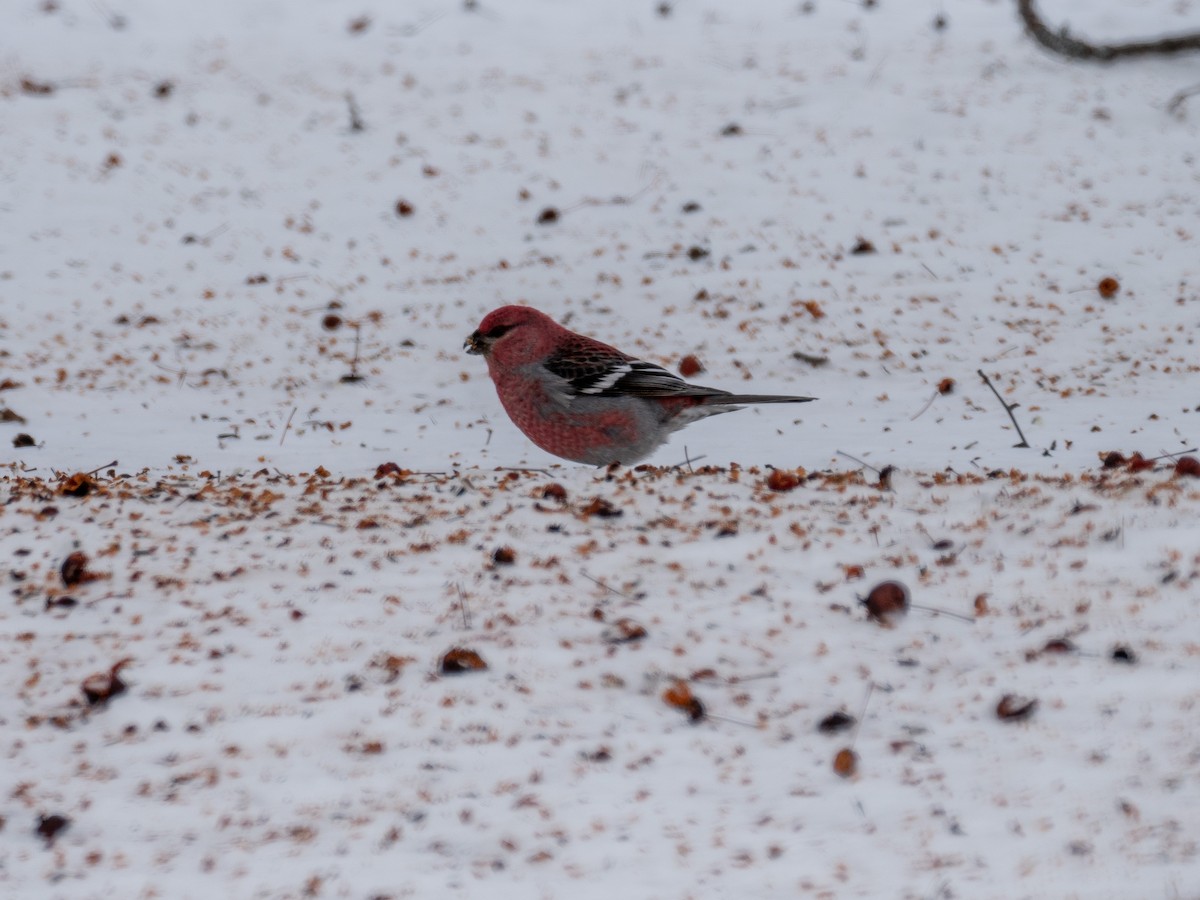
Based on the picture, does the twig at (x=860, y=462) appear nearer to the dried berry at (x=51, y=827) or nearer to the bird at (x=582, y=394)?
the bird at (x=582, y=394)

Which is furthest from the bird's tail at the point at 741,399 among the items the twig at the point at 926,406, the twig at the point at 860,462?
the twig at the point at 926,406

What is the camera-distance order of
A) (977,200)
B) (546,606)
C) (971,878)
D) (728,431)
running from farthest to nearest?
(977,200) → (728,431) → (546,606) → (971,878)

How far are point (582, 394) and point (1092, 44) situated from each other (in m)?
6.85

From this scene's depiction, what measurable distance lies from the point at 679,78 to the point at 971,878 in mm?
8244

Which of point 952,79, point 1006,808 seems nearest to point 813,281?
point 952,79

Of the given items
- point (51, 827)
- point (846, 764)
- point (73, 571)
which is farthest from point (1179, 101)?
point (51, 827)

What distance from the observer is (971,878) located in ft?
7.33

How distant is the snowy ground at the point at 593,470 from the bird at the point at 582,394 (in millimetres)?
256

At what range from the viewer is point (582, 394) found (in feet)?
15.0

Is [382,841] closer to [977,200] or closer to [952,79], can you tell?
[977,200]

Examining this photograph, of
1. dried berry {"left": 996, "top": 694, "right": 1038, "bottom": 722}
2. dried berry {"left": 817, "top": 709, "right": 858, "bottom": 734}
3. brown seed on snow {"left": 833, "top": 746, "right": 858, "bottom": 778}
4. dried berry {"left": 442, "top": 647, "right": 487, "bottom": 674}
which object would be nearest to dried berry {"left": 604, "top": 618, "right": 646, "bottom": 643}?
dried berry {"left": 442, "top": 647, "right": 487, "bottom": 674}

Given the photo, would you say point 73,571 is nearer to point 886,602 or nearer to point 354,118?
point 886,602

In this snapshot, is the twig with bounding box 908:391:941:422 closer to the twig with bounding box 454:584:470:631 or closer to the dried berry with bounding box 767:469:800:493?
the dried berry with bounding box 767:469:800:493

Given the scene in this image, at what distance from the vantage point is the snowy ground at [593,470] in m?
2.46
